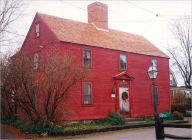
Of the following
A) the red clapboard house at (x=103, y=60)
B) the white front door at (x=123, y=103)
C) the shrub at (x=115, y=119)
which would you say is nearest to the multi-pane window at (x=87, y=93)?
the red clapboard house at (x=103, y=60)

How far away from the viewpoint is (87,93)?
1969cm

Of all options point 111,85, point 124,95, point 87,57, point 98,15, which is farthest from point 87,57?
point 98,15

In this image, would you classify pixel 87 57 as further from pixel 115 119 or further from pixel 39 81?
pixel 39 81

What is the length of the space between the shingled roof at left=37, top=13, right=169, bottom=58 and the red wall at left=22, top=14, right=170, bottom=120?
435mm

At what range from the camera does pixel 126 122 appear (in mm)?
20812

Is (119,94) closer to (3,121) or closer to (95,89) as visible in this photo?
(95,89)

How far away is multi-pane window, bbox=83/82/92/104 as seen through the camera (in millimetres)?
19497

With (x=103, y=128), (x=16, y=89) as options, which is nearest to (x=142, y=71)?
(x=103, y=128)

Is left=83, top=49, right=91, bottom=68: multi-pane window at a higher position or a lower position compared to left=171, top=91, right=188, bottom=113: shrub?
higher

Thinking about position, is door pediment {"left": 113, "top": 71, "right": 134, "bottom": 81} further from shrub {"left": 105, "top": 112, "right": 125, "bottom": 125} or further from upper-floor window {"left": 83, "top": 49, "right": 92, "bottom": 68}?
shrub {"left": 105, "top": 112, "right": 125, "bottom": 125}

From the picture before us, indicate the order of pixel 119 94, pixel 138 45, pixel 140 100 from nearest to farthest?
pixel 119 94 < pixel 140 100 < pixel 138 45

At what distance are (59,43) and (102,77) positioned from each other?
4753 millimetres

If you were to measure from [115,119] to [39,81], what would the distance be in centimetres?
741

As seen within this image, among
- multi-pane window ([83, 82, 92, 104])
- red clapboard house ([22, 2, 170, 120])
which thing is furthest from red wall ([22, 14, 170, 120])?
multi-pane window ([83, 82, 92, 104])
